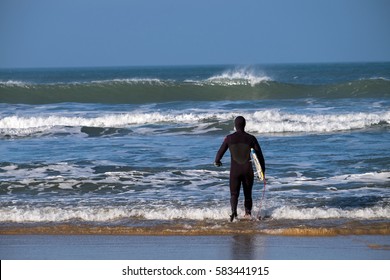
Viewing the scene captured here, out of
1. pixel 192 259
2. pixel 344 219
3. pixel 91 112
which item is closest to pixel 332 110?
pixel 91 112

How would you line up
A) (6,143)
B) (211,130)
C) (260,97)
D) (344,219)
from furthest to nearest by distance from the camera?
(260,97), (211,130), (6,143), (344,219)

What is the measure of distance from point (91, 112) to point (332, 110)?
27.3ft

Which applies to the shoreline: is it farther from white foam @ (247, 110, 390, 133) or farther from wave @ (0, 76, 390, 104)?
wave @ (0, 76, 390, 104)

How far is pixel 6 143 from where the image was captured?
66.8 ft

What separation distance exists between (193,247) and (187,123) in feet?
49.2

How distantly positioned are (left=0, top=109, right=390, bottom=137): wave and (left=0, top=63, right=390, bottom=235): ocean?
5cm

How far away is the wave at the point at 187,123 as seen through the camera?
2236cm

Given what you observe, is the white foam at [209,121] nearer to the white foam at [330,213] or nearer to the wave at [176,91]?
the wave at [176,91]

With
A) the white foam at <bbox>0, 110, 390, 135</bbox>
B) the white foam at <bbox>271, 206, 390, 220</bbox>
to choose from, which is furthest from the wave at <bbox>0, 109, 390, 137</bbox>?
the white foam at <bbox>271, 206, 390, 220</bbox>

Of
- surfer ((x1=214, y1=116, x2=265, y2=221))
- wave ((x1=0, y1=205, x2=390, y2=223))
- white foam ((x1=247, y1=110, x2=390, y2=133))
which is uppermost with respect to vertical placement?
surfer ((x1=214, y1=116, x2=265, y2=221))

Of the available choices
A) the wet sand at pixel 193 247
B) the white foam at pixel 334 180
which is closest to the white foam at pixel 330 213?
the wet sand at pixel 193 247

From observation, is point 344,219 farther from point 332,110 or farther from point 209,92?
point 209,92

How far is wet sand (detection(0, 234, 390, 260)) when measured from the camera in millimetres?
8795

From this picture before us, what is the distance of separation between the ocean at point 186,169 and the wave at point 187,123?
5 cm
